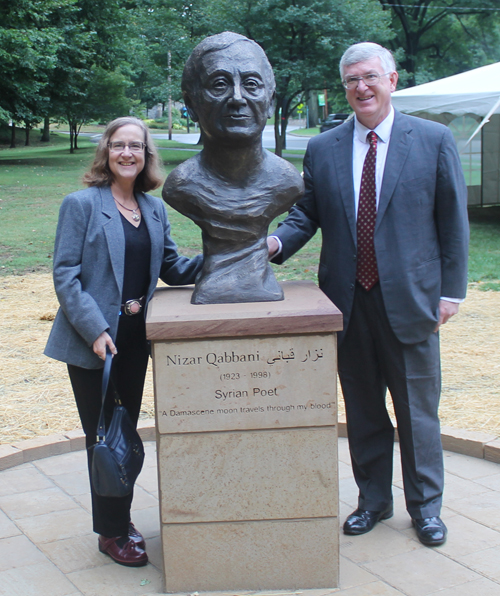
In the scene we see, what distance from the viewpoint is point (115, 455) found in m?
2.93

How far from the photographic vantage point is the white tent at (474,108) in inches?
433

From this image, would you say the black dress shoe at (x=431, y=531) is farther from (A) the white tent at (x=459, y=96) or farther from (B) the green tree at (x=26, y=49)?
(B) the green tree at (x=26, y=49)

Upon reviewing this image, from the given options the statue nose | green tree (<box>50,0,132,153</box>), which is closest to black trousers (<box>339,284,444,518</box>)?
the statue nose

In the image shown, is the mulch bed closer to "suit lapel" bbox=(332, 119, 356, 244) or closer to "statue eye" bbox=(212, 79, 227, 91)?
"suit lapel" bbox=(332, 119, 356, 244)

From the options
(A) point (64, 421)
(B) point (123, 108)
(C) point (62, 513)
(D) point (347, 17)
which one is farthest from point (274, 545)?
(B) point (123, 108)

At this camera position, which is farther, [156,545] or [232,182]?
[156,545]

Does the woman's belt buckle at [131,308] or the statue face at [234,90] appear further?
the woman's belt buckle at [131,308]

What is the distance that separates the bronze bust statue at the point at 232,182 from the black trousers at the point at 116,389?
36cm

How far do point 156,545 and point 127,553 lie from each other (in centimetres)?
22

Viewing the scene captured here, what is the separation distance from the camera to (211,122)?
9.73 ft

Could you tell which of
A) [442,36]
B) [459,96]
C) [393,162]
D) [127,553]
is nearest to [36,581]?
[127,553]

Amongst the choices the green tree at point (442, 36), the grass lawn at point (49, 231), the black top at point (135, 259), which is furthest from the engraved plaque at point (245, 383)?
the green tree at point (442, 36)

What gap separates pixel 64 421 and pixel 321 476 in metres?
2.49

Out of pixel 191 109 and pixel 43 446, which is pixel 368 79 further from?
pixel 43 446
